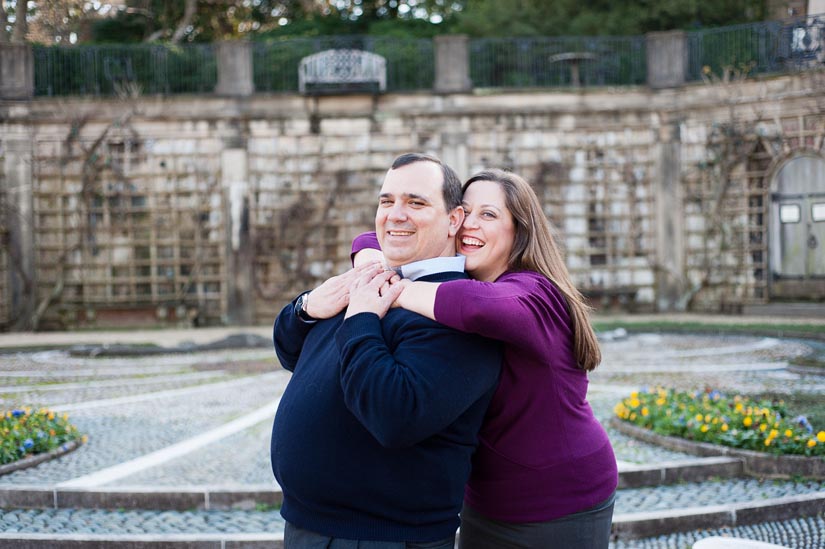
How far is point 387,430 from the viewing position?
2.23m

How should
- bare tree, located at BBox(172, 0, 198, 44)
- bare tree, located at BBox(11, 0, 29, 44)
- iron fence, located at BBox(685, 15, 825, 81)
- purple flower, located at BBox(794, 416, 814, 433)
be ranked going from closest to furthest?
purple flower, located at BBox(794, 416, 814, 433), iron fence, located at BBox(685, 15, 825, 81), bare tree, located at BBox(11, 0, 29, 44), bare tree, located at BBox(172, 0, 198, 44)

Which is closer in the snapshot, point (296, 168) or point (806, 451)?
point (806, 451)

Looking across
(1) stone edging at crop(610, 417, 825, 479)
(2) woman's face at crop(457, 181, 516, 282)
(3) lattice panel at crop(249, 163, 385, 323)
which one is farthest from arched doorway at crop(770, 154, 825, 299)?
(2) woman's face at crop(457, 181, 516, 282)

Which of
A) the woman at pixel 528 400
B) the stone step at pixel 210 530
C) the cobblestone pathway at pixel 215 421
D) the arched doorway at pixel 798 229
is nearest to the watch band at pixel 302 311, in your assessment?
the woman at pixel 528 400

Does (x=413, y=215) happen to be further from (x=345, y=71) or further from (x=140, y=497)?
(x=345, y=71)

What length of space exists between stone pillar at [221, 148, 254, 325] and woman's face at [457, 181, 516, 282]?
15.6 m

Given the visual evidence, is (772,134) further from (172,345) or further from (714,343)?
(172,345)

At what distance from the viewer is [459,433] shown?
2.43 meters

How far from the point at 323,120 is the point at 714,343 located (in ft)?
30.2

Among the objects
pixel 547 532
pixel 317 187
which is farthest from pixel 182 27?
pixel 547 532

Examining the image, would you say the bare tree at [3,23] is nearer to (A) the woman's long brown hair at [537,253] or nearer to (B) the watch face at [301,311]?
(B) the watch face at [301,311]

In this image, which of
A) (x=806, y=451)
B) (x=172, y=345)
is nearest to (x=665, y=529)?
(x=806, y=451)

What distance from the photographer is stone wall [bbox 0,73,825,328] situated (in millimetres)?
17453

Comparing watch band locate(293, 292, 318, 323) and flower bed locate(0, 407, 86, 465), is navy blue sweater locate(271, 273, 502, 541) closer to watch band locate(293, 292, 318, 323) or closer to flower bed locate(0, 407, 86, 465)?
watch band locate(293, 292, 318, 323)
